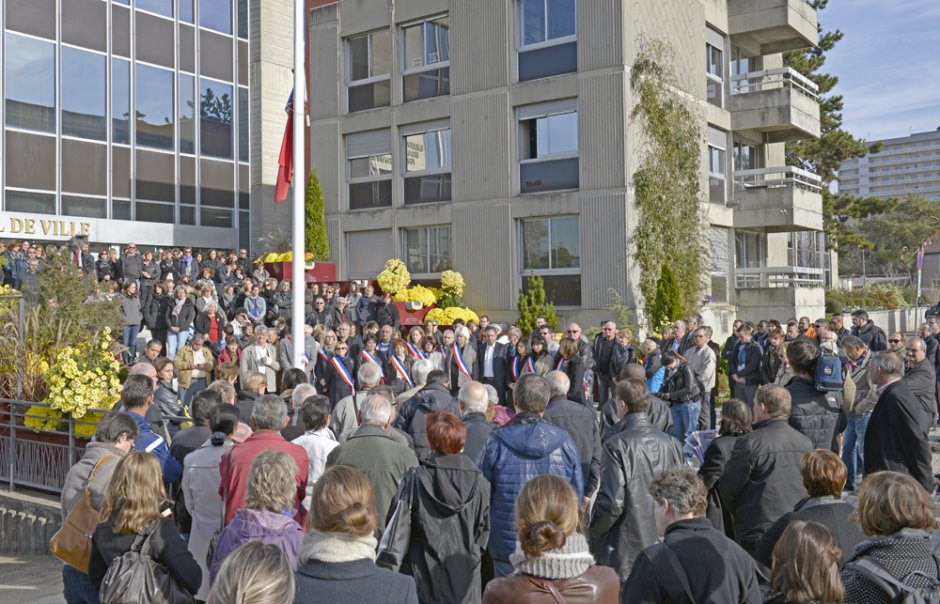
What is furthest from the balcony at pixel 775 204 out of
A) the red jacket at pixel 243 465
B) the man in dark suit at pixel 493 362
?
the red jacket at pixel 243 465

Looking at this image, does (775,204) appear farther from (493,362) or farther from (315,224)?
(315,224)

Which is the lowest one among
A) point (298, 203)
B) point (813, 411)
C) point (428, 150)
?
point (813, 411)

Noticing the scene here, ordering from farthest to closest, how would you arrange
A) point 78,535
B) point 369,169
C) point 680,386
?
point 369,169 → point 680,386 → point 78,535

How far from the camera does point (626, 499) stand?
5.34 m

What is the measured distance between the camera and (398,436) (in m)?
5.94

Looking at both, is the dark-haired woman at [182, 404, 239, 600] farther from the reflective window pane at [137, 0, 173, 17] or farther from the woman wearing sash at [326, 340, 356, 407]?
the reflective window pane at [137, 0, 173, 17]

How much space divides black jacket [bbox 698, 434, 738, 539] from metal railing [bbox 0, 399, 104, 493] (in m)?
7.48

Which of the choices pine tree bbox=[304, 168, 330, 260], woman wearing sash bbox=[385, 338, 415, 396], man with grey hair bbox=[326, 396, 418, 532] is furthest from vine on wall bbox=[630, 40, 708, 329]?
man with grey hair bbox=[326, 396, 418, 532]

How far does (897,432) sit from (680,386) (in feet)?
14.4

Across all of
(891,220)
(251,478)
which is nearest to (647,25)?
(251,478)

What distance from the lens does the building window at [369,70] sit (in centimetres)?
2505

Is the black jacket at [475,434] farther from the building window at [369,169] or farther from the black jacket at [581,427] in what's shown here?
the building window at [369,169]

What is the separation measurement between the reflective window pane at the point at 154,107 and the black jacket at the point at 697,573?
28206 mm

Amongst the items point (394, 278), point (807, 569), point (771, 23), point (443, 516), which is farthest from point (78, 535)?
point (771, 23)
